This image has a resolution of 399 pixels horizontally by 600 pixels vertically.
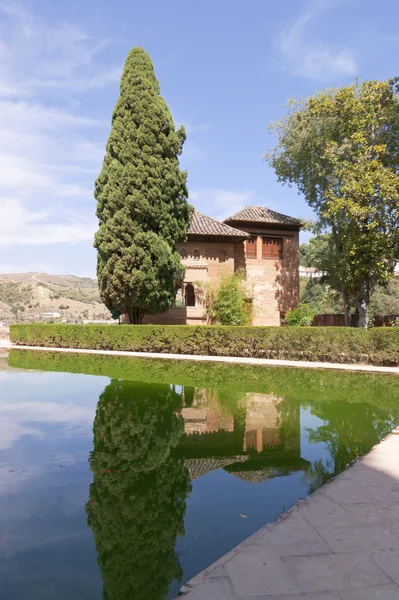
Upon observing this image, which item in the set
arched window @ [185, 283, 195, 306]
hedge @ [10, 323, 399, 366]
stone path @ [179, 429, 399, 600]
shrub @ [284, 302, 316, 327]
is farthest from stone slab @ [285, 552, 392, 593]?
arched window @ [185, 283, 195, 306]

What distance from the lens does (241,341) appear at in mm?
23344

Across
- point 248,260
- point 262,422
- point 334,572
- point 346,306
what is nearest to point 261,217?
point 248,260

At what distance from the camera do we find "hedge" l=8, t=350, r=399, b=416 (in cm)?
1298

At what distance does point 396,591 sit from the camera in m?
3.22

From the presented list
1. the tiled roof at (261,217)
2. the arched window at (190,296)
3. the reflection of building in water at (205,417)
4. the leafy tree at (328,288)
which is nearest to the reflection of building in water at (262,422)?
the reflection of building in water at (205,417)

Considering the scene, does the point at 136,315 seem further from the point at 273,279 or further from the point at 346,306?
the point at 346,306

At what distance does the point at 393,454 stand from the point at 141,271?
789 inches

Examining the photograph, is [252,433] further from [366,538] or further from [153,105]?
[153,105]

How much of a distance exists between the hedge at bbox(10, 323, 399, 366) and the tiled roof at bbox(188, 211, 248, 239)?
8904mm

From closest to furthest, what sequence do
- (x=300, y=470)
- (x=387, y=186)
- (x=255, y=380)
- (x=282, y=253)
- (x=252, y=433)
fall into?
(x=300, y=470) < (x=252, y=433) < (x=255, y=380) < (x=387, y=186) < (x=282, y=253)

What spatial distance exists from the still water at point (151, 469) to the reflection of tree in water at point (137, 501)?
2 centimetres

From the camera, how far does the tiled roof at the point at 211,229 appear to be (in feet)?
102

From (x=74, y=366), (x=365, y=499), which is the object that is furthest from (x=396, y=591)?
(x=74, y=366)

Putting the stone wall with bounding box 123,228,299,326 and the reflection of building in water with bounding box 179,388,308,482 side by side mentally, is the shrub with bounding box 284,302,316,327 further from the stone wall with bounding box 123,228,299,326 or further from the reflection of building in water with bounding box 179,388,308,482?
the reflection of building in water with bounding box 179,388,308,482
